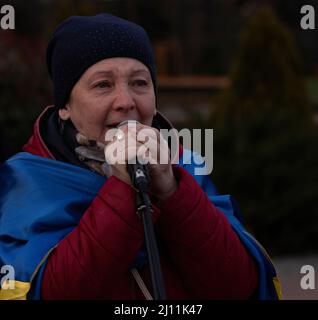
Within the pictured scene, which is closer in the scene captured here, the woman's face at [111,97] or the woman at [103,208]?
the woman at [103,208]

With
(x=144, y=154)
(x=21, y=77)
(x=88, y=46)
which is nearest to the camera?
(x=144, y=154)

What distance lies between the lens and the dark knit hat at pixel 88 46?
256 cm

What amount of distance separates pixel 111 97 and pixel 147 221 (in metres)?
0.50

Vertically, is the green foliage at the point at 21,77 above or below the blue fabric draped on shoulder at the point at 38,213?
above

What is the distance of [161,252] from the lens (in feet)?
8.30

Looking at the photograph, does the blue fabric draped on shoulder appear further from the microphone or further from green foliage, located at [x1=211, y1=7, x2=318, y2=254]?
green foliage, located at [x1=211, y1=7, x2=318, y2=254]

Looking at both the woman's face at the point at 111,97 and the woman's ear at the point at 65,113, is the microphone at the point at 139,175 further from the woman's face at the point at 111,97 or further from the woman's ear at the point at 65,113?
the woman's ear at the point at 65,113

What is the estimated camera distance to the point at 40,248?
241 cm

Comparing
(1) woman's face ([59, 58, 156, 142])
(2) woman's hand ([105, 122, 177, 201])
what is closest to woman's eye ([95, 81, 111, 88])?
(1) woman's face ([59, 58, 156, 142])

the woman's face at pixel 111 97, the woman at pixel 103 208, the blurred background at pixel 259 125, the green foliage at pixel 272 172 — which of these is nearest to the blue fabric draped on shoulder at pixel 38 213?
the woman at pixel 103 208

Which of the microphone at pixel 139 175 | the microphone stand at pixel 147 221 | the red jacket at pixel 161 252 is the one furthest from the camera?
the red jacket at pixel 161 252

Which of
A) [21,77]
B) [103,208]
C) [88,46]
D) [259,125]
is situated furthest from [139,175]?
[21,77]

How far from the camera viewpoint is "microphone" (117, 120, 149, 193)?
2197mm

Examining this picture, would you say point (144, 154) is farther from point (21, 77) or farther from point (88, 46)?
point (21, 77)
